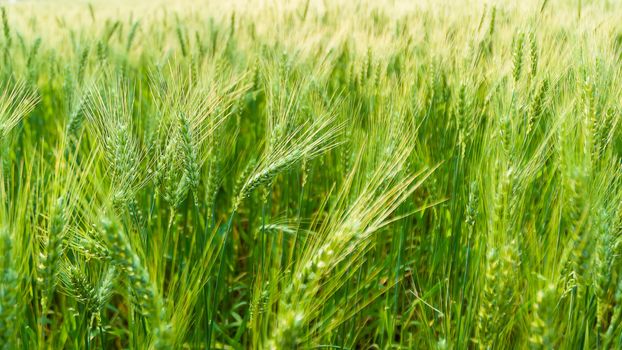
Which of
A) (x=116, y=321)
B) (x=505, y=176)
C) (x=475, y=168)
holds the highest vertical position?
(x=505, y=176)

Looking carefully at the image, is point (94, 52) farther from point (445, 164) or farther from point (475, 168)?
point (475, 168)

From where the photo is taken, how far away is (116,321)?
6.55 ft

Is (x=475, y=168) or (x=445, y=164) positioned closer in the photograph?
(x=475, y=168)

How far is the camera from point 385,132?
5.02 ft

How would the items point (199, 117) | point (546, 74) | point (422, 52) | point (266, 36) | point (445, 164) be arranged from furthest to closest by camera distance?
point (266, 36) < point (422, 52) < point (445, 164) < point (546, 74) < point (199, 117)

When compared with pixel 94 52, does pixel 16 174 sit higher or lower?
lower

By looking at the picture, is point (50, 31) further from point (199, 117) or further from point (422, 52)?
point (199, 117)

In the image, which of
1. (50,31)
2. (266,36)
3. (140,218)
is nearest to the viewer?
(140,218)

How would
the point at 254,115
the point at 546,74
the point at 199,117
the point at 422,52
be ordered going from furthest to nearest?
1. the point at 422,52
2. the point at 254,115
3. the point at 546,74
4. the point at 199,117

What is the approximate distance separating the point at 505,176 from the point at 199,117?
72cm

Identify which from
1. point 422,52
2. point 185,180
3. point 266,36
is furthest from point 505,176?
point 266,36

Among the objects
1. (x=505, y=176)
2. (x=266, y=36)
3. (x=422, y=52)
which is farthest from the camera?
(x=266, y=36)

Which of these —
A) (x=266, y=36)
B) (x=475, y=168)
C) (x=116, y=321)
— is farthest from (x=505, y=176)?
(x=266, y=36)

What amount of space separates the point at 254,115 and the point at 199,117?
1172mm
